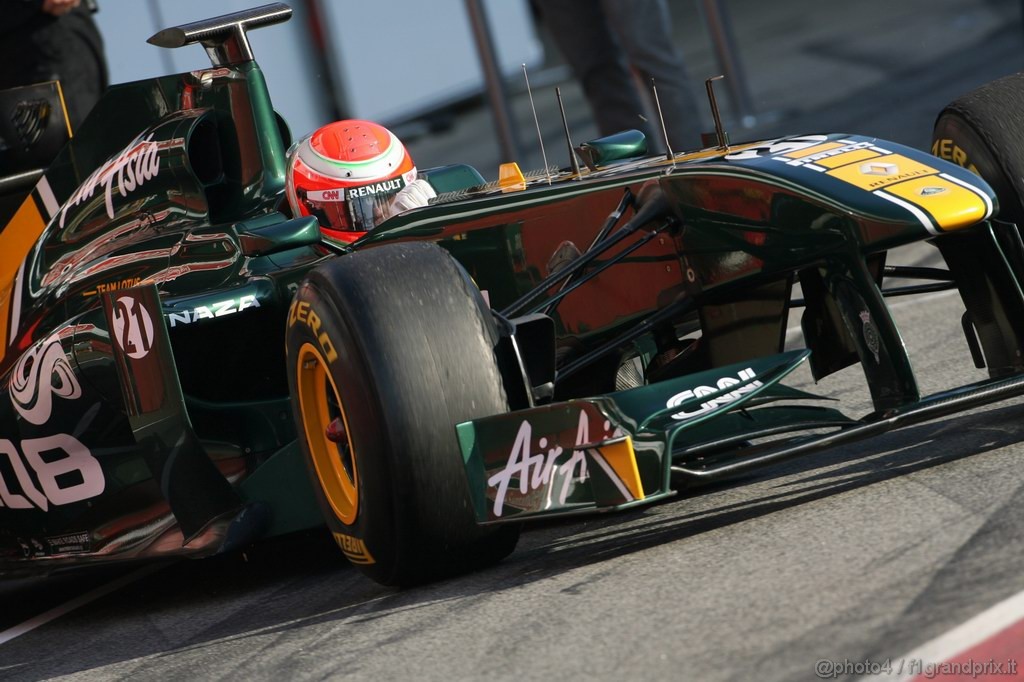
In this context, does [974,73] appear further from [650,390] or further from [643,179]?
[650,390]

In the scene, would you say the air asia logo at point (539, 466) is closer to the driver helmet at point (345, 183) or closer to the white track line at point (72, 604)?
the driver helmet at point (345, 183)

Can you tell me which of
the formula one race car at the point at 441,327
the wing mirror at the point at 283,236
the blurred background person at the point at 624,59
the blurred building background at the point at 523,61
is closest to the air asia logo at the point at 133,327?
the formula one race car at the point at 441,327

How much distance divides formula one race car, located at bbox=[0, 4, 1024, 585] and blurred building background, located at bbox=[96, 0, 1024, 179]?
496cm

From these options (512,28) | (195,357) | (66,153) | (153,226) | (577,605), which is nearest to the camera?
(577,605)

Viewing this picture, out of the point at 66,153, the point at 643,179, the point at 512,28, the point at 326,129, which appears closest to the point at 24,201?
the point at 66,153

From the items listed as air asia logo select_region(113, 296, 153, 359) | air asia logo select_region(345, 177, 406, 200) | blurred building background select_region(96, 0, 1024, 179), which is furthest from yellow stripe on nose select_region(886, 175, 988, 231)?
blurred building background select_region(96, 0, 1024, 179)

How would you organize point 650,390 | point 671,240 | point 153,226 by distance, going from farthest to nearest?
point 153,226 → point 671,240 → point 650,390

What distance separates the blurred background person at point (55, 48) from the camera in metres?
7.50

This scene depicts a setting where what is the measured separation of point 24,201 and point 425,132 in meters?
7.31

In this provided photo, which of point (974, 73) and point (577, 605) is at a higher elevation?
point (577, 605)

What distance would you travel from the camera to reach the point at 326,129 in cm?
539

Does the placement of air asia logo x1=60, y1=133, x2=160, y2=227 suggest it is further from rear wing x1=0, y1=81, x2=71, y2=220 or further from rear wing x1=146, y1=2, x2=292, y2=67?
rear wing x1=0, y1=81, x2=71, y2=220

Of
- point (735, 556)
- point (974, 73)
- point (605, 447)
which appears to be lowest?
point (974, 73)

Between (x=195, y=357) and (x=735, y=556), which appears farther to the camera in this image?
(x=195, y=357)
